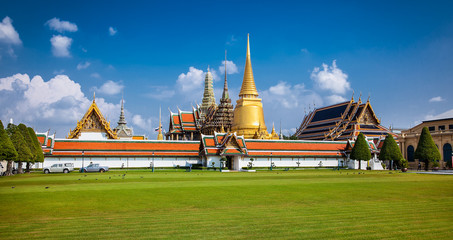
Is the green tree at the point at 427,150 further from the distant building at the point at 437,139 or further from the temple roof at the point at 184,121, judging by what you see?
the temple roof at the point at 184,121

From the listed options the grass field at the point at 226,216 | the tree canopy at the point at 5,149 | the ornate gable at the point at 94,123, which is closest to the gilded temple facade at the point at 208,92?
the ornate gable at the point at 94,123

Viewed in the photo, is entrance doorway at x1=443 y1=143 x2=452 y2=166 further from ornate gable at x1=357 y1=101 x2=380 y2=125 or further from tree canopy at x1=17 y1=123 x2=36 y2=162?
tree canopy at x1=17 y1=123 x2=36 y2=162

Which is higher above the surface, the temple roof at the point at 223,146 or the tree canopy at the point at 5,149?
the temple roof at the point at 223,146

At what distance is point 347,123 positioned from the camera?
82.9m

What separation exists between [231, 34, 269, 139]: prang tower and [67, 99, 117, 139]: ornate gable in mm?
30232

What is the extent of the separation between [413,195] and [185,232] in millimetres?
12576

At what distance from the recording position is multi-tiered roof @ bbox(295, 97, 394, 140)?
3189 inches

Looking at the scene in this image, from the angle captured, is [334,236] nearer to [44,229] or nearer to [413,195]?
[44,229]

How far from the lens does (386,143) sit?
194 feet

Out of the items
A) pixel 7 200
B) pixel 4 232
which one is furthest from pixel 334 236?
pixel 7 200

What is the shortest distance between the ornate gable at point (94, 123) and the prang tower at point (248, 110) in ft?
99.2

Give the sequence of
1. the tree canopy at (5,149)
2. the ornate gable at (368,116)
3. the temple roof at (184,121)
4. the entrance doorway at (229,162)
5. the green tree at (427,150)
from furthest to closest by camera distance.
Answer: the temple roof at (184,121)
the ornate gable at (368,116)
the entrance doorway at (229,162)
the green tree at (427,150)
the tree canopy at (5,149)

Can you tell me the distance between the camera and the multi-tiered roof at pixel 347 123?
81.0 meters

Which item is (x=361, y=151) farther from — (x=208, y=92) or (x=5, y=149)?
(x=208, y=92)
